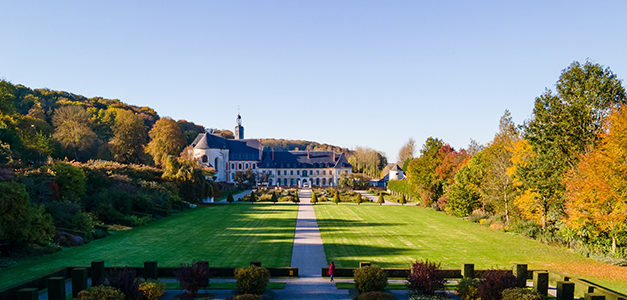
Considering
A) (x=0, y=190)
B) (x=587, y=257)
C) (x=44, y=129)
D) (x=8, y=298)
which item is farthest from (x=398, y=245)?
(x=44, y=129)

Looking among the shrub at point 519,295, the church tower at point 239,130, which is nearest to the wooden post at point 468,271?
the shrub at point 519,295

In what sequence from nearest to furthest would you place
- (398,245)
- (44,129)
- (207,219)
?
(398,245), (207,219), (44,129)

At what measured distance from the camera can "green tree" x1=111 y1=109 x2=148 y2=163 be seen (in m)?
59.1

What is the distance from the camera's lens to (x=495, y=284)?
37.8 feet

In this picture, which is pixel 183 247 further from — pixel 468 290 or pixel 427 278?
pixel 468 290

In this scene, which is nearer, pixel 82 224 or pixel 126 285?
pixel 126 285

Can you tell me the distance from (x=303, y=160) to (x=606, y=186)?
3541 inches

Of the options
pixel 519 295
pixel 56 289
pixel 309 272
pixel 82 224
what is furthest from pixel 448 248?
pixel 82 224

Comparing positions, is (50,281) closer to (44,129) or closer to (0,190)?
(0,190)

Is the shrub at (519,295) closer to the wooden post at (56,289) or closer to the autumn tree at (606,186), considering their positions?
the autumn tree at (606,186)

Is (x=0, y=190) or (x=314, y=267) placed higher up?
(x=0, y=190)

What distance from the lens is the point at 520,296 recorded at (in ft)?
35.8

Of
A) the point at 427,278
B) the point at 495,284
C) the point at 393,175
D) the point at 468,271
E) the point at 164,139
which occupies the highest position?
the point at 164,139

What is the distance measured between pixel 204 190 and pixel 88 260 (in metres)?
27.2
